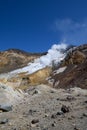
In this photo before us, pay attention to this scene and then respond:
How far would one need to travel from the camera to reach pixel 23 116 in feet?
56.0

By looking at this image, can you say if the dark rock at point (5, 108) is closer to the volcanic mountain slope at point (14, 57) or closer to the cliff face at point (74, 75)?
the cliff face at point (74, 75)

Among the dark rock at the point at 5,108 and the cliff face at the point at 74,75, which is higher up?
the cliff face at the point at 74,75

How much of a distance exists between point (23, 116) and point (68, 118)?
3708 millimetres

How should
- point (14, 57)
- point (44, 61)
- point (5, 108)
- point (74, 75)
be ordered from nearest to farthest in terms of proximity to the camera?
point (5, 108) < point (74, 75) < point (44, 61) < point (14, 57)

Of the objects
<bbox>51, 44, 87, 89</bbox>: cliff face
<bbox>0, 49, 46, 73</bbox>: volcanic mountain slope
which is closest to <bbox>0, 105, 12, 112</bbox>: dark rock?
<bbox>51, 44, 87, 89</bbox>: cliff face

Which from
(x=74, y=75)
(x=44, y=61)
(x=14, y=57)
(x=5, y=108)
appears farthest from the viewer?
(x=14, y=57)

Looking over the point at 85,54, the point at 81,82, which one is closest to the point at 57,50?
the point at 85,54

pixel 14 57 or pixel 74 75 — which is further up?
pixel 14 57

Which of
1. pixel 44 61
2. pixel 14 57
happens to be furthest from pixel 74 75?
pixel 14 57

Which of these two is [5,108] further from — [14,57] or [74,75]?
[14,57]

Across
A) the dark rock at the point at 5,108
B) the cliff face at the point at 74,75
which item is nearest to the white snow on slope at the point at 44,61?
the cliff face at the point at 74,75

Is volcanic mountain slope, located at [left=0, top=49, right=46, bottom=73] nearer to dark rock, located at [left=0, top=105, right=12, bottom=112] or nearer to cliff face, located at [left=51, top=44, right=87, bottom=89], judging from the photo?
cliff face, located at [left=51, top=44, right=87, bottom=89]

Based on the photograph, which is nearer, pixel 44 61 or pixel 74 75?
pixel 74 75

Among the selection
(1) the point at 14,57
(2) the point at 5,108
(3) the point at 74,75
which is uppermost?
(1) the point at 14,57
